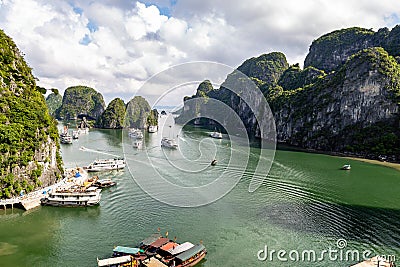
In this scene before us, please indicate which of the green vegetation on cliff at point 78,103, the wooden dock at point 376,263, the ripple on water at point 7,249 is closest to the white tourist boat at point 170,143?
the ripple on water at point 7,249

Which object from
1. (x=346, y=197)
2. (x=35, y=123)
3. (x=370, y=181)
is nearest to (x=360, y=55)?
(x=370, y=181)

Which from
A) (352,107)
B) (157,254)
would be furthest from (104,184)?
(352,107)

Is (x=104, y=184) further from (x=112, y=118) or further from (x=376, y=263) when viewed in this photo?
(x=112, y=118)

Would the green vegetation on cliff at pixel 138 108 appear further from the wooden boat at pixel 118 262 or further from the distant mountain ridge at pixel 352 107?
the distant mountain ridge at pixel 352 107

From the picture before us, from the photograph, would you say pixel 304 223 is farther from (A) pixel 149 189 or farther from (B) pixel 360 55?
(B) pixel 360 55

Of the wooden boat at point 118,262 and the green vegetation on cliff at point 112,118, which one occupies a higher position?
the green vegetation on cliff at point 112,118

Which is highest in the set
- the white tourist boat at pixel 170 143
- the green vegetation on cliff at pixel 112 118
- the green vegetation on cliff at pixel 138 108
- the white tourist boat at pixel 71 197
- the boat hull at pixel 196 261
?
the green vegetation on cliff at pixel 112 118
